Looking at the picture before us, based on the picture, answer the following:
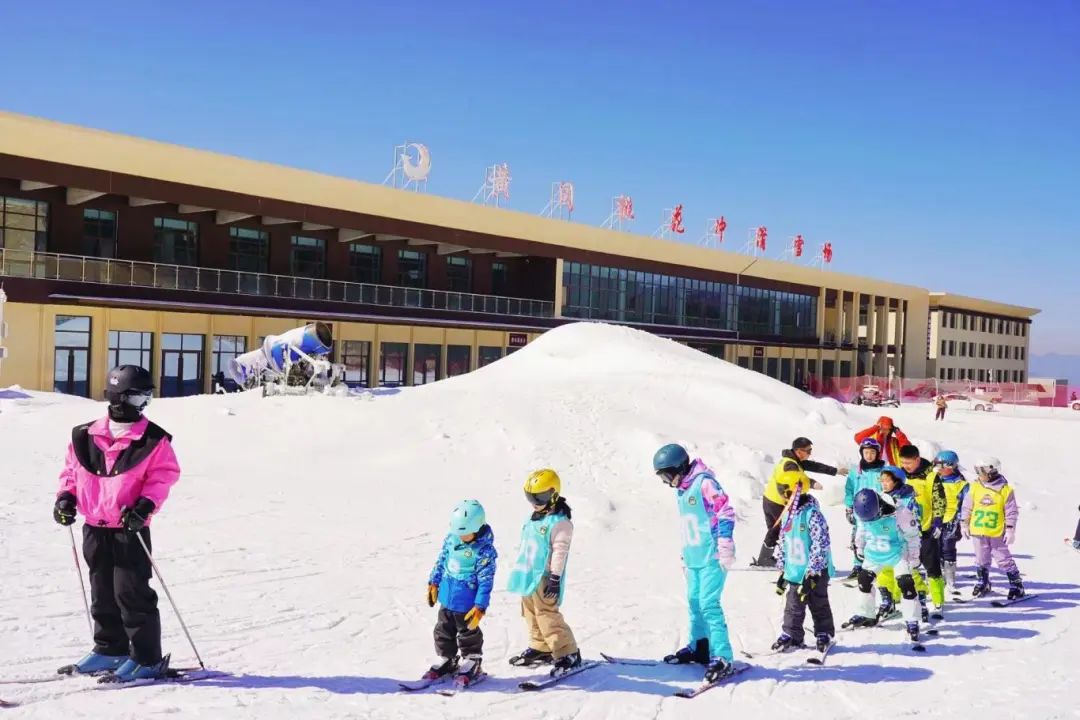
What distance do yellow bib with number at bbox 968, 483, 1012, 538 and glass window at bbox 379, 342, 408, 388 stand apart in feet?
104

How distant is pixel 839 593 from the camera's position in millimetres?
9961

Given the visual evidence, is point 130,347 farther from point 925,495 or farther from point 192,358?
point 925,495

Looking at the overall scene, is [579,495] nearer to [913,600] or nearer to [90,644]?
[913,600]

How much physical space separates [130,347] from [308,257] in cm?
985

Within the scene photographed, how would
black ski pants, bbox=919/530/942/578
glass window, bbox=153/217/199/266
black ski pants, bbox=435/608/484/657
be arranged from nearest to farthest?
black ski pants, bbox=435/608/484/657, black ski pants, bbox=919/530/942/578, glass window, bbox=153/217/199/266

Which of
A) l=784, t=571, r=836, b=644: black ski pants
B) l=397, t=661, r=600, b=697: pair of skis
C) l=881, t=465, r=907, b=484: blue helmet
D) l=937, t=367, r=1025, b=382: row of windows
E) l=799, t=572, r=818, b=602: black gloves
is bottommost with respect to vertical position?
l=397, t=661, r=600, b=697: pair of skis

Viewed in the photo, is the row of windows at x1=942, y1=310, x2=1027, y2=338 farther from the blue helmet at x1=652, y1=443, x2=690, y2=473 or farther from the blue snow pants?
the blue helmet at x1=652, y1=443, x2=690, y2=473

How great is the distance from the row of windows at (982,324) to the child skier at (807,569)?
83.0 meters

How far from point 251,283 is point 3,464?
19655mm

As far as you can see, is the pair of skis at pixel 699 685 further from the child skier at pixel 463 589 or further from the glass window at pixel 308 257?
the glass window at pixel 308 257

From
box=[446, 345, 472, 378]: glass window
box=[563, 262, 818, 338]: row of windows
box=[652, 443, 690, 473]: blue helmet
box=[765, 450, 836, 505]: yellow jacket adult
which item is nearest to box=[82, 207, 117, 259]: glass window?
box=[446, 345, 472, 378]: glass window

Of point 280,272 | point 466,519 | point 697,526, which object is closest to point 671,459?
point 697,526

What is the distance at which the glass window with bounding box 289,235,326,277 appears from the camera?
3865 cm

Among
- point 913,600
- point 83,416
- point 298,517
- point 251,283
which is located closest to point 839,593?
point 913,600
